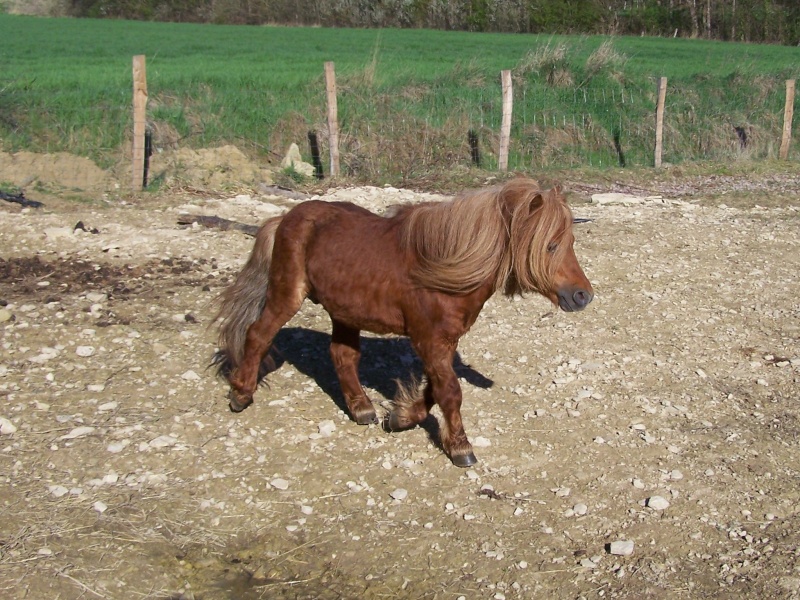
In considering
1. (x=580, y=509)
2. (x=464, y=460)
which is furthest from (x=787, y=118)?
(x=580, y=509)

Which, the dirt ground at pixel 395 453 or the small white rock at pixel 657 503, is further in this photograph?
the small white rock at pixel 657 503

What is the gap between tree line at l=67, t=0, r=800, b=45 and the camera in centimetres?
4481

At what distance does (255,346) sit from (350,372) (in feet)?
2.15

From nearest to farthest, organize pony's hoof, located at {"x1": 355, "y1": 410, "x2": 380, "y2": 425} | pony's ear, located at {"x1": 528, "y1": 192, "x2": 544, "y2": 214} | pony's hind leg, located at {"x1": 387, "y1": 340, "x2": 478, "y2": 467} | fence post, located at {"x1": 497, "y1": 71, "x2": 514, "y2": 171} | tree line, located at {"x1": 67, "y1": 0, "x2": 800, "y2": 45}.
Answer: pony's ear, located at {"x1": 528, "y1": 192, "x2": 544, "y2": 214} → pony's hind leg, located at {"x1": 387, "y1": 340, "x2": 478, "y2": 467} → pony's hoof, located at {"x1": 355, "y1": 410, "x2": 380, "y2": 425} → fence post, located at {"x1": 497, "y1": 71, "x2": 514, "y2": 171} → tree line, located at {"x1": 67, "y1": 0, "x2": 800, "y2": 45}

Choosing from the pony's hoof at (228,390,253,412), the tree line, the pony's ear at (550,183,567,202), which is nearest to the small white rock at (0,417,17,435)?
the pony's hoof at (228,390,253,412)

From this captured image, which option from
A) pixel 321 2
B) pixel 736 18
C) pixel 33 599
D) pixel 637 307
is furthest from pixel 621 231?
pixel 321 2

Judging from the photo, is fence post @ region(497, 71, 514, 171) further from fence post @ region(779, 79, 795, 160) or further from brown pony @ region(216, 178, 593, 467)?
brown pony @ region(216, 178, 593, 467)

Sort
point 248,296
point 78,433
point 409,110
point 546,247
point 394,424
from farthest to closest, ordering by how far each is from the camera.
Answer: point 409,110 → point 248,296 → point 394,424 → point 78,433 → point 546,247

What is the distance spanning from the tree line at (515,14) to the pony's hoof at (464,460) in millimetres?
44325

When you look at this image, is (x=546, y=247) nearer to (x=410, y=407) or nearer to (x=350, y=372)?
(x=410, y=407)

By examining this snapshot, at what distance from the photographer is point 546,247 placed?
15.8ft

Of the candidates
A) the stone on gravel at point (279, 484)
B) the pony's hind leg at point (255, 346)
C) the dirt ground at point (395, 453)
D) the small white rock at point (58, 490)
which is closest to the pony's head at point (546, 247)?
the dirt ground at point (395, 453)

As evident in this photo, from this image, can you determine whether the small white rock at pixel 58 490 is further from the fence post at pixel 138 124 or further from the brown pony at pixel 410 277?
the fence post at pixel 138 124

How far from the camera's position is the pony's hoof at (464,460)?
5.26m
